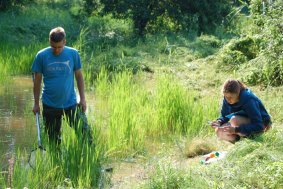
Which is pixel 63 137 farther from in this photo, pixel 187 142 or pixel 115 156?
pixel 187 142

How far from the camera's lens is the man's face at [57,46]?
17.1 ft

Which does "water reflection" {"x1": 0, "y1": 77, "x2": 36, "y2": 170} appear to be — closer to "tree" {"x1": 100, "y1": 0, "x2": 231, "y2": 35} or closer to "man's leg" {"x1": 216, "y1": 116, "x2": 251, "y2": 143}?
"man's leg" {"x1": 216, "y1": 116, "x2": 251, "y2": 143}

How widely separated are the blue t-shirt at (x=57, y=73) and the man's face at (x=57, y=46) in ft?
0.15

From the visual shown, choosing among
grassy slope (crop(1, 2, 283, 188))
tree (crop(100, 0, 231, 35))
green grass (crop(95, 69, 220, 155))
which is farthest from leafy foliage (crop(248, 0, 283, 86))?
tree (crop(100, 0, 231, 35))

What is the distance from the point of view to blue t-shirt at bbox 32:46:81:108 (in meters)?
5.32

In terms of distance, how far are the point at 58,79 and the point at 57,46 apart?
36cm

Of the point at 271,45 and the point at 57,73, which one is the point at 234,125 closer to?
the point at 57,73

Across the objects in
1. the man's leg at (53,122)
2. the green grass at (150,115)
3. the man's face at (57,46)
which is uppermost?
the man's face at (57,46)

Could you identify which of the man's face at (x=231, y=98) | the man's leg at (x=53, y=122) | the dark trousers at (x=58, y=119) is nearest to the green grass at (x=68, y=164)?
the dark trousers at (x=58, y=119)

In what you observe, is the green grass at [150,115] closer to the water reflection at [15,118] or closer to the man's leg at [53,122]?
the man's leg at [53,122]

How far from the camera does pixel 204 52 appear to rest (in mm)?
12195

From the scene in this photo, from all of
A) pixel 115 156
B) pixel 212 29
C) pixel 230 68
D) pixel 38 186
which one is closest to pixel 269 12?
pixel 230 68

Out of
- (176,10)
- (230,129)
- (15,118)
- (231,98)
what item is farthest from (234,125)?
(176,10)

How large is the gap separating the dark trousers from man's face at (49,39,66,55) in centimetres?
60
